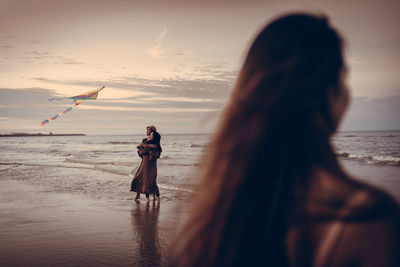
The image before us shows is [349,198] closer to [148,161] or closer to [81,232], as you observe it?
[81,232]

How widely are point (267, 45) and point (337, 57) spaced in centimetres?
18

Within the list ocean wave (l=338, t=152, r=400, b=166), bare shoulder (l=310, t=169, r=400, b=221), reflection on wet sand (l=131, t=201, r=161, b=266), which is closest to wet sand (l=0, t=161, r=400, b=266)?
reflection on wet sand (l=131, t=201, r=161, b=266)

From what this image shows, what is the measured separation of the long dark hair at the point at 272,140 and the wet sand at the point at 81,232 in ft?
8.08

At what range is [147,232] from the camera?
7062 millimetres

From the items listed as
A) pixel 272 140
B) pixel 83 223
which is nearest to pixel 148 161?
pixel 83 223

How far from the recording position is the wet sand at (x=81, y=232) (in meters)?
5.47

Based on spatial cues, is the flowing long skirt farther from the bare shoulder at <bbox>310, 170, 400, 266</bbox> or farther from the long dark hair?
the bare shoulder at <bbox>310, 170, 400, 266</bbox>

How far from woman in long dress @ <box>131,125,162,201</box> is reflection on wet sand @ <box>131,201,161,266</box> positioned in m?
0.49

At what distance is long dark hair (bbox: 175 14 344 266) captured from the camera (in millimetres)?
870

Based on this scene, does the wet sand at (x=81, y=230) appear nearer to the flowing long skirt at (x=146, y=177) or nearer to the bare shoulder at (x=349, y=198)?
the flowing long skirt at (x=146, y=177)

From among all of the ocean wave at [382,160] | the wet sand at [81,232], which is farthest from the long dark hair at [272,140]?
the ocean wave at [382,160]

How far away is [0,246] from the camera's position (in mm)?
5980

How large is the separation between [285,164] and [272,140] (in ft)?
0.23

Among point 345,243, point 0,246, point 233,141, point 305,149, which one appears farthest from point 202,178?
point 0,246
